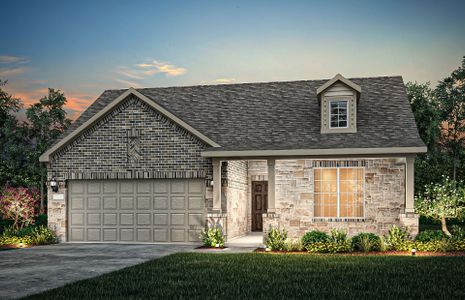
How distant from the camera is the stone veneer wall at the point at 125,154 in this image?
20625 mm

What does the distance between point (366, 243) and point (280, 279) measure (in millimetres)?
6085

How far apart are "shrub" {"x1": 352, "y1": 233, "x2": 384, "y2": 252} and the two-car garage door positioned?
18.4 feet

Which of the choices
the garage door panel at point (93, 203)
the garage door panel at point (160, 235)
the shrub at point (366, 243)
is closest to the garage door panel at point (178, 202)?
the garage door panel at point (160, 235)

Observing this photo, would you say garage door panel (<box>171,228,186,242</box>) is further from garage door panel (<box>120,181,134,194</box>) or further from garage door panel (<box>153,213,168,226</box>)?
garage door panel (<box>120,181,134,194</box>)

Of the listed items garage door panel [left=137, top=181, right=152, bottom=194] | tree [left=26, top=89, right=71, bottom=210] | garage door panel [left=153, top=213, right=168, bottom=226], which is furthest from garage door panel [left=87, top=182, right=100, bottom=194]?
tree [left=26, top=89, right=71, bottom=210]

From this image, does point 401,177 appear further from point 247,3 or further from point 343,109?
point 247,3

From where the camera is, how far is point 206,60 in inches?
1029

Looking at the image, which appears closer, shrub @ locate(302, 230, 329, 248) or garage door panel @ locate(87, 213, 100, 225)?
shrub @ locate(302, 230, 329, 248)

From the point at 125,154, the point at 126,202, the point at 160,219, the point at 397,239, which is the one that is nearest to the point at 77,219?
the point at 126,202

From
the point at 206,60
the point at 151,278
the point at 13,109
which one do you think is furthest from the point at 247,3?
the point at 13,109

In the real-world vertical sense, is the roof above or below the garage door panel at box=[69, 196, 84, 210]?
above

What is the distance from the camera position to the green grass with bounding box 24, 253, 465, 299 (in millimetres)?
10312

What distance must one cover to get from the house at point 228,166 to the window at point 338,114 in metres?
0.04

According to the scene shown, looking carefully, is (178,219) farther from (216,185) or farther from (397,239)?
(397,239)
